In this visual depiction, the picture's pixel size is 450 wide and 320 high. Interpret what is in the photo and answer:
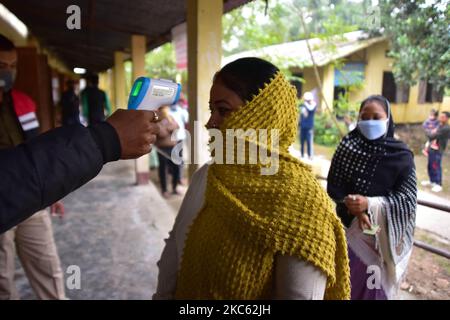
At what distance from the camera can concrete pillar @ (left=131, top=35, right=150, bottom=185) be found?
12.4 feet

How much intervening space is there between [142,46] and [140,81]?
3.59 metres

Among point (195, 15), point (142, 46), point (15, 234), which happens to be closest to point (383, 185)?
A: point (195, 15)

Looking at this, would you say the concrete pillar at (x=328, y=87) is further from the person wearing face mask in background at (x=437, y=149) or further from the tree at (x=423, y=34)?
the person wearing face mask in background at (x=437, y=149)

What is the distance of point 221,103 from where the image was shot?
104cm

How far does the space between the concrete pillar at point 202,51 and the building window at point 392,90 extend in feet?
2.83

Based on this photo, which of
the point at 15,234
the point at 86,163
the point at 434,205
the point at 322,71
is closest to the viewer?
the point at 86,163

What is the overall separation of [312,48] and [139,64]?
310 centimetres

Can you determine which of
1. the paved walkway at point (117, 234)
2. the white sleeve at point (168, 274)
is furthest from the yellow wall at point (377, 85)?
the white sleeve at point (168, 274)

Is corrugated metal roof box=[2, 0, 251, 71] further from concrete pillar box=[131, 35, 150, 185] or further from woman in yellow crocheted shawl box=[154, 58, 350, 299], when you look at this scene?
woman in yellow crocheted shawl box=[154, 58, 350, 299]

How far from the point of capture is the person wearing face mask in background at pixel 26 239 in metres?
2.00

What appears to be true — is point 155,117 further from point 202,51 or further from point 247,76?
point 202,51

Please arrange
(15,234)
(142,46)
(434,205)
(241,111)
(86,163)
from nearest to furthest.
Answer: (86,163), (241,111), (434,205), (15,234), (142,46)

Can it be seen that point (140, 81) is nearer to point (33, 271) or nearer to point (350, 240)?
point (350, 240)

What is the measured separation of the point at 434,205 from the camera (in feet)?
3.92
